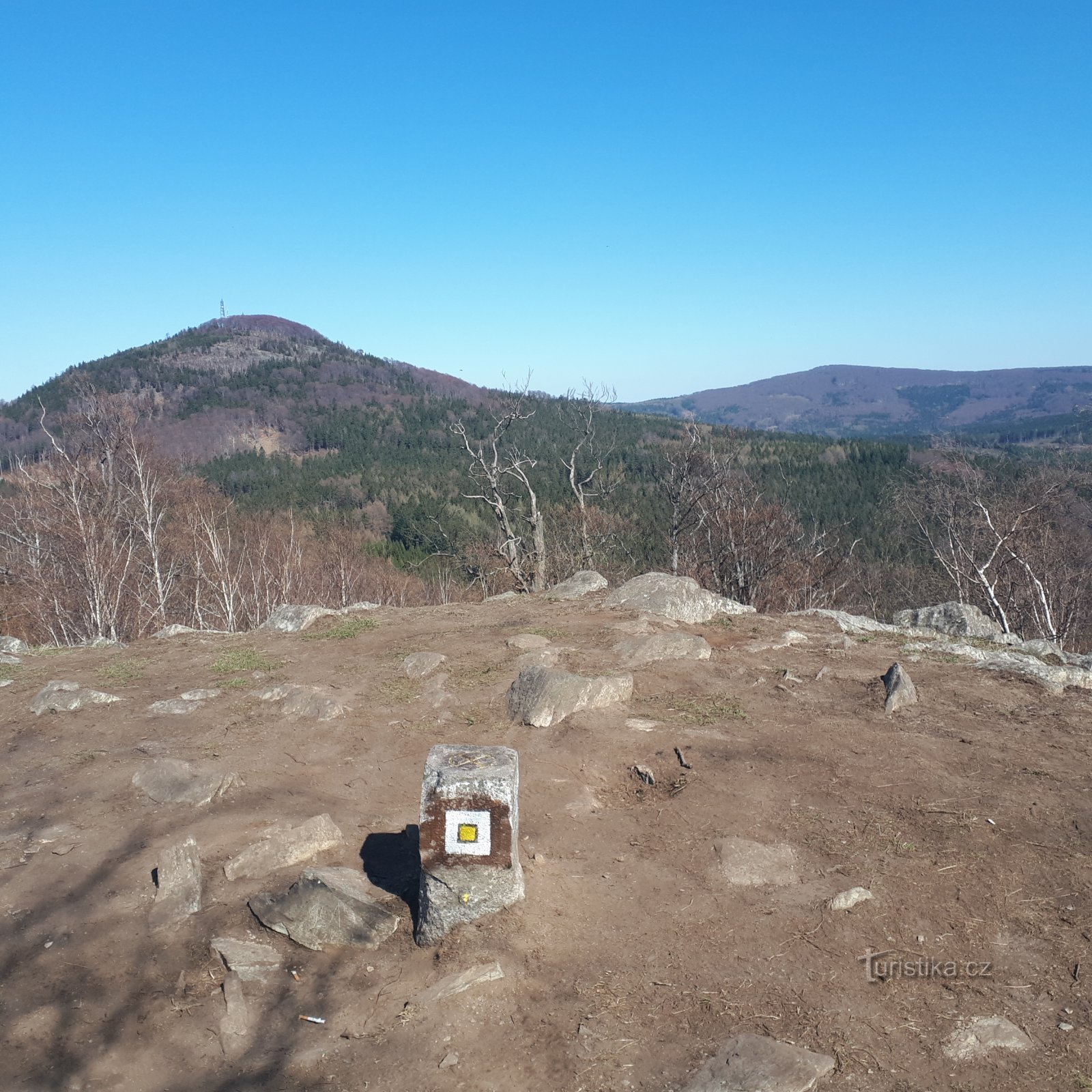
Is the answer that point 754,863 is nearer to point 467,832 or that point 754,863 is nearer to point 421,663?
point 467,832

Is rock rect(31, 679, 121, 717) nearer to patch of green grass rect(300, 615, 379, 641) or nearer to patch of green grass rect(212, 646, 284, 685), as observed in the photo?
patch of green grass rect(212, 646, 284, 685)

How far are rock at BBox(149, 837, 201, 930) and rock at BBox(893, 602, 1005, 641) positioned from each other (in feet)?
40.0

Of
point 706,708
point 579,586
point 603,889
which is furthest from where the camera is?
point 579,586

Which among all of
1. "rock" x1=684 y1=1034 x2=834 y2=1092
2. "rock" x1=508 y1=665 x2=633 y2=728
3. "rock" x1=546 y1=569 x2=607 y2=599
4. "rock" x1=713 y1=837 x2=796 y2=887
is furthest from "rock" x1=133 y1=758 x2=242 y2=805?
"rock" x1=546 y1=569 x2=607 y2=599

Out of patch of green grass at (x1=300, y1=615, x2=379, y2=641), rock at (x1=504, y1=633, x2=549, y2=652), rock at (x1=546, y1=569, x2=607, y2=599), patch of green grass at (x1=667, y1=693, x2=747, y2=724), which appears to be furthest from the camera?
rock at (x1=546, y1=569, x2=607, y2=599)

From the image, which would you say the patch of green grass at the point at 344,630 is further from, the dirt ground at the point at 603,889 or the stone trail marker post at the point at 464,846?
the stone trail marker post at the point at 464,846

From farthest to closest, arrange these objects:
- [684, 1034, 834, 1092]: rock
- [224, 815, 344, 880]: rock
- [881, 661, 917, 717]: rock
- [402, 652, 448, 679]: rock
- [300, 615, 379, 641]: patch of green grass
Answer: [300, 615, 379, 641]: patch of green grass
[402, 652, 448, 679]: rock
[881, 661, 917, 717]: rock
[224, 815, 344, 880]: rock
[684, 1034, 834, 1092]: rock

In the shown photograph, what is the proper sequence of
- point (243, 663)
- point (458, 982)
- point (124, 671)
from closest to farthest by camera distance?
1. point (458, 982)
2. point (124, 671)
3. point (243, 663)

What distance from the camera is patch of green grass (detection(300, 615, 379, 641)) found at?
12719 millimetres

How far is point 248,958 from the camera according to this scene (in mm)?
5125

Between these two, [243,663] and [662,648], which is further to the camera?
[243,663]

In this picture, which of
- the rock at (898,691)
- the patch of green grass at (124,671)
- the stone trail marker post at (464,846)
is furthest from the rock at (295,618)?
the rock at (898,691)

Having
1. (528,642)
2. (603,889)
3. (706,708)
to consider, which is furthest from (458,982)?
(528,642)

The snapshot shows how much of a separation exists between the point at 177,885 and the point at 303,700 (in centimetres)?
386
